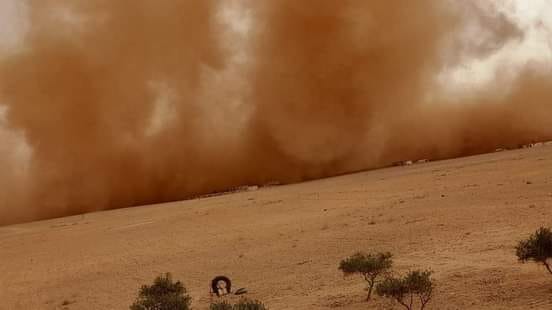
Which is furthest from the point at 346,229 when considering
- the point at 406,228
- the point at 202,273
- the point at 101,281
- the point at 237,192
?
the point at 237,192

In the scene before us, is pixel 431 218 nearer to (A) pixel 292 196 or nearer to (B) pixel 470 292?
(B) pixel 470 292

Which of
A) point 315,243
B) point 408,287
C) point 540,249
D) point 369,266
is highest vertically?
point 315,243

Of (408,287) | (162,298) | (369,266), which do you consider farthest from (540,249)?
(162,298)

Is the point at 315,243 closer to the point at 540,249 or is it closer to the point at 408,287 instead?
the point at 408,287

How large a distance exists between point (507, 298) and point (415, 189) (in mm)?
19443

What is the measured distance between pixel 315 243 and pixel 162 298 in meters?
8.60

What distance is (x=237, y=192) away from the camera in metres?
44.3

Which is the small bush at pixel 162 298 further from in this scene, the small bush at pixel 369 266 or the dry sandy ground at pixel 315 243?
the small bush at pixel 369 266

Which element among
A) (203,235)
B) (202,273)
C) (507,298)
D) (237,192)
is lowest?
(507,298)

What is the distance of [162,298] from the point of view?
14.0 metres

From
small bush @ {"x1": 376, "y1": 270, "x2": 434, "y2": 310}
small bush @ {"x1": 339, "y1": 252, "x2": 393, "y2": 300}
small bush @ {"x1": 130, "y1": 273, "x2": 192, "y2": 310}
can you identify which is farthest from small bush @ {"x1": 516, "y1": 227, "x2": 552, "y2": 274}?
small bush @ {"x1": 130, "y1": 273, "x2": 192, "y2": 310}

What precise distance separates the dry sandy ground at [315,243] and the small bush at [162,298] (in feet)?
3.13

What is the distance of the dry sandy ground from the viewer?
14859 mm

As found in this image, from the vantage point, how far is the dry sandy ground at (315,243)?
48.8 ft
